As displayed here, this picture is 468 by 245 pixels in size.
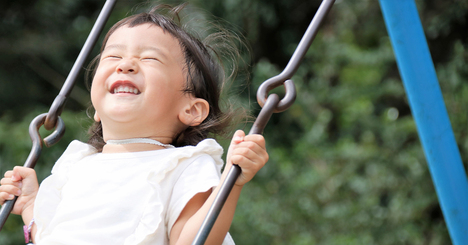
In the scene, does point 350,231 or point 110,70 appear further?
point 350,231

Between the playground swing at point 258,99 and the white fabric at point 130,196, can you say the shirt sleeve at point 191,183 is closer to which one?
the white fabric at point 130,196

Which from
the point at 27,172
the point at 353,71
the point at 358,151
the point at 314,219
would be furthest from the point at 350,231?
the point at 27,172

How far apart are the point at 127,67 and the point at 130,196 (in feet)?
0.73

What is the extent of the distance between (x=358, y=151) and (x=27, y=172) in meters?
1.61

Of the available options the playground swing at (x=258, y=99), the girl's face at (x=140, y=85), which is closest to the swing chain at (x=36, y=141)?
the playground swing at (x=258, y=99)

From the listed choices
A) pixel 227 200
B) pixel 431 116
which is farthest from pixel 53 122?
pixel 431 116

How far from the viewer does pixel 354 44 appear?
107 inches

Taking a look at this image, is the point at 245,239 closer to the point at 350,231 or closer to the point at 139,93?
the point at 350,231

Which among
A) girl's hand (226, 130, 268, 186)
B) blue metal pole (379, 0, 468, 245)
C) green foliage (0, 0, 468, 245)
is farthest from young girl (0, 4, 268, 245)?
green foliage (0, 0, 468, 245)

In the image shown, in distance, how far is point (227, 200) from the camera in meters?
0.70

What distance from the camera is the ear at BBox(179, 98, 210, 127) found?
896 mm

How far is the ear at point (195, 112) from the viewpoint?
0.90 meters

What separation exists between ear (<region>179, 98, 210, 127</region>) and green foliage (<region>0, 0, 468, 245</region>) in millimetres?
1094

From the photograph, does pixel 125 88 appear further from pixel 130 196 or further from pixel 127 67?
pixel 130 196
